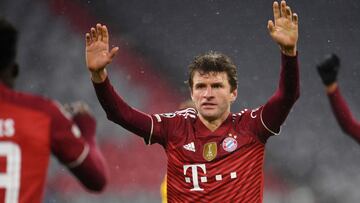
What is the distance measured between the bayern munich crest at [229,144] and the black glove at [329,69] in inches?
53.9

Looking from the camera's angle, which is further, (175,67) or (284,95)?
→ (175,67)

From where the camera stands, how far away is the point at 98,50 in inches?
155

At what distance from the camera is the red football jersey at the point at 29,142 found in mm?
2514

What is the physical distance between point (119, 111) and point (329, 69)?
1.93 meters

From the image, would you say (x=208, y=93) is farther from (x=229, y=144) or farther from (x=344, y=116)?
(x=344, y=116)

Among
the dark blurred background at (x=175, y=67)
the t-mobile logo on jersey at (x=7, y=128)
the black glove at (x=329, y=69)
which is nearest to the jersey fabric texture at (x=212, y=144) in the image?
the black glove at (x=329, y=69)

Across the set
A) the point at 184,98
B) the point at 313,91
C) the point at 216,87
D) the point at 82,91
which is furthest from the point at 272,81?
the point at 216,87

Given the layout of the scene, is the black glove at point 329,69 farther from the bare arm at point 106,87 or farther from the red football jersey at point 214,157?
the bare arm at point 106,87

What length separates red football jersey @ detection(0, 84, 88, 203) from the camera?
2514mm

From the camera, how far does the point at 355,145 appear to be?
328 inches

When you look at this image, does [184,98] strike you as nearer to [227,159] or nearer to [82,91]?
[82,91]

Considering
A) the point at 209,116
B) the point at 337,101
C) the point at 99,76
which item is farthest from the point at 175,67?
the point at 99,76

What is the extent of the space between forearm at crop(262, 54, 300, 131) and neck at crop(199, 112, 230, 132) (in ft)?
0.95

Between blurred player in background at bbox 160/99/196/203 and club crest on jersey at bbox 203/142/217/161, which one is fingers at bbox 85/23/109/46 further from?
blurred player in background at bbox 160/99/196/203
